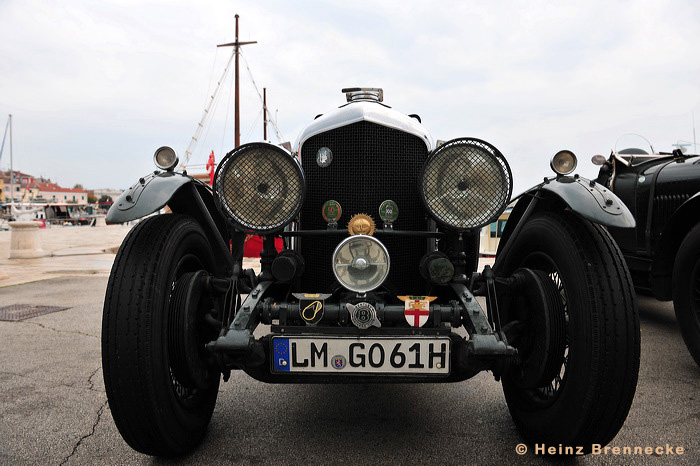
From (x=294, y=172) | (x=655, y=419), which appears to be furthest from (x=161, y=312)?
(x=655, y=419)

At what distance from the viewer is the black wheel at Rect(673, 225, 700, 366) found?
3.25m

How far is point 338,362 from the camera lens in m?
1.96

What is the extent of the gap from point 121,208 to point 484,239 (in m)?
8.96

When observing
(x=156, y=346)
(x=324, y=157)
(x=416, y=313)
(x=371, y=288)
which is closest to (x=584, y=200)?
(x=416, y=313)

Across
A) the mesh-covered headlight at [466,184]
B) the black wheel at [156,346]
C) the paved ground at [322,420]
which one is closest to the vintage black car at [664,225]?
the paved ground at [322,420]

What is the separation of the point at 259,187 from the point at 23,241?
11.9 m

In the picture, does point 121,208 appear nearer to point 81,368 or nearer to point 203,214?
point 203,214

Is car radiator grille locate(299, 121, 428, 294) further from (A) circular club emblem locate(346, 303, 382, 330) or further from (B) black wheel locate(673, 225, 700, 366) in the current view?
(B) black wheel locate(673, 225, 700, 366)

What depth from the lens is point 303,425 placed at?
7.79 feet

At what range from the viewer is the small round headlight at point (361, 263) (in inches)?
80.0

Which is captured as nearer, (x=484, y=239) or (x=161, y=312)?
(x=161, y=312)

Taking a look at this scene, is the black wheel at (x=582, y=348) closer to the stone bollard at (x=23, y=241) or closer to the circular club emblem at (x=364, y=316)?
the circular club emblem at (x=364, y=316)

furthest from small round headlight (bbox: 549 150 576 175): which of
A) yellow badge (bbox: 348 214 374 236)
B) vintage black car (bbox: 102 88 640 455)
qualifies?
yellow badge (bbox: 348 214 374 236)

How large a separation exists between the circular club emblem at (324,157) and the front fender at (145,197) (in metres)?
0.74
